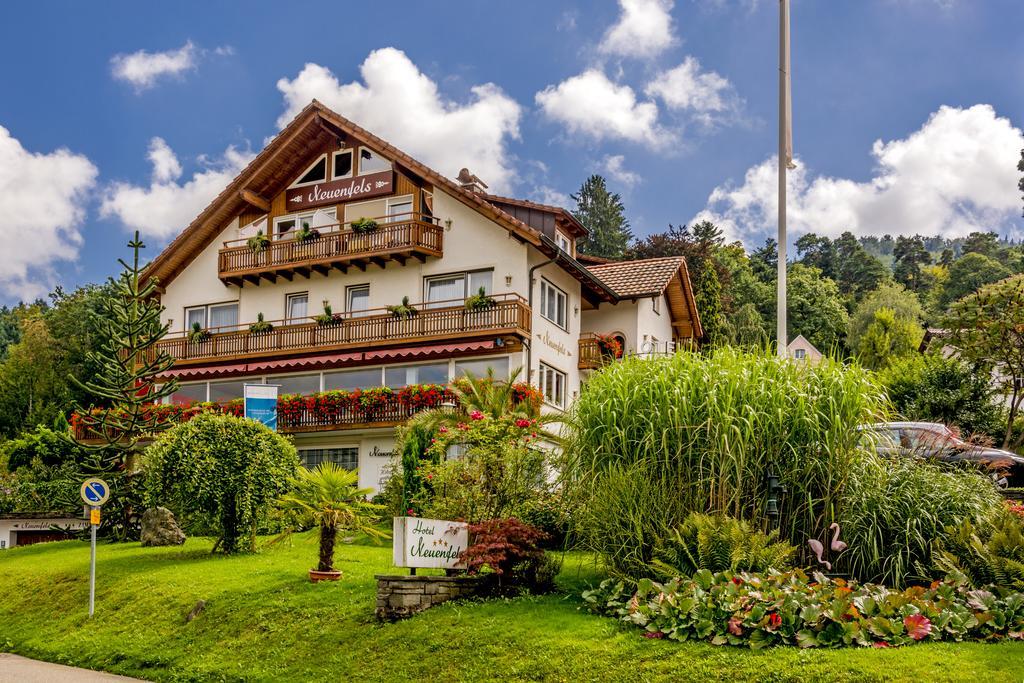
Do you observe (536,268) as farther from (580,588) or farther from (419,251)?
(580,588)

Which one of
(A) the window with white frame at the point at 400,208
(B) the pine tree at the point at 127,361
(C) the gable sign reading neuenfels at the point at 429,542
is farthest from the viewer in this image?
(A) the window with white frame at the point at 400,208

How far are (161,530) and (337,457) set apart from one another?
968cm

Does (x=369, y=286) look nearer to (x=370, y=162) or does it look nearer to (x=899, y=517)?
(x=370, y=162)

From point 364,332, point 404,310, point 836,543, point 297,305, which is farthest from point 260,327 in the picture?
point 836,543

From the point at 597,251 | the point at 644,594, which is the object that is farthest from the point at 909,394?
the point at 597,251

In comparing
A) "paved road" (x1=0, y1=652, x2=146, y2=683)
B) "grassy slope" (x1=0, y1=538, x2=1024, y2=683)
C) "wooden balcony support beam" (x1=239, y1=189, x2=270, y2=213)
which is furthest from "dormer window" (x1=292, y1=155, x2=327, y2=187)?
"paved road" (x1=0, y1=652, x2=146, y2=683)

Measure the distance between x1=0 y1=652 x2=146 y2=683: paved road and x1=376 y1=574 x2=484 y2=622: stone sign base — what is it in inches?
154

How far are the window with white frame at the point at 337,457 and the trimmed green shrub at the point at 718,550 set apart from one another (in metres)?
21.2

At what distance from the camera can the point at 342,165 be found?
39219 millimetres

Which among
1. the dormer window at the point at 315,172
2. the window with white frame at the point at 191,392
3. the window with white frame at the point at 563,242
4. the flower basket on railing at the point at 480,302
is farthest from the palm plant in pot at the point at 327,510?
the dormer window at the point at 315,172

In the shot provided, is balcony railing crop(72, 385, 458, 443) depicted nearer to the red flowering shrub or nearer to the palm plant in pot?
the palm plant in pot

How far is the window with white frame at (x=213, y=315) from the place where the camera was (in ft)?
133

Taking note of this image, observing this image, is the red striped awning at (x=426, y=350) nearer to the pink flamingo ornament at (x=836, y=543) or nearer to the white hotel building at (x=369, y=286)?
the white hotel building at (x=369, y=286)

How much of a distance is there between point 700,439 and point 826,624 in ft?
11.8
